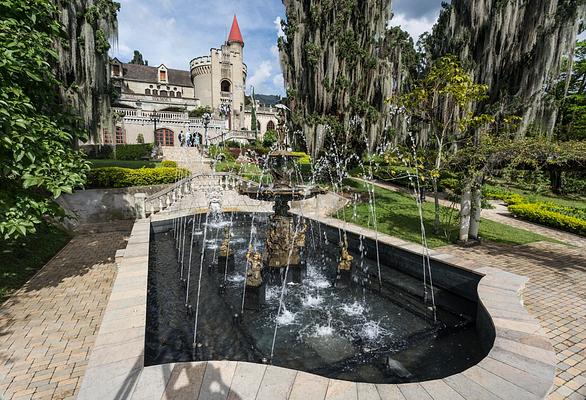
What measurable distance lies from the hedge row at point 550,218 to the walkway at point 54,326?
700 inches

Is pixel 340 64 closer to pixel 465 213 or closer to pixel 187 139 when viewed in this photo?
pixel 465 213

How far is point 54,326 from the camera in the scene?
5.27 m

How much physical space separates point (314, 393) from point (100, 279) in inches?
266

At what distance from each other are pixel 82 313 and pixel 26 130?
366 cm

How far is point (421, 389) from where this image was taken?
331 centimetres

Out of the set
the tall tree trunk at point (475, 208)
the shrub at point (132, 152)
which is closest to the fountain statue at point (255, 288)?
the tall tree trunk at point (475, 208)

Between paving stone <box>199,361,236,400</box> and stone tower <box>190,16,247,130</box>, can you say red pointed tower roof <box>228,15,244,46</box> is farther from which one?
paving stone <box>199,361,236,400</box>

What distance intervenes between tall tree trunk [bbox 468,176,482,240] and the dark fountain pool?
363cm

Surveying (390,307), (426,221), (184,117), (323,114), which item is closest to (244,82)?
(184,117)

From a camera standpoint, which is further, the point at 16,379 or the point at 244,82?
the point at 244,82

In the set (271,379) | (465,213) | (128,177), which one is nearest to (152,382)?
(271,379)

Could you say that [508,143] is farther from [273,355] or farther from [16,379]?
[16,379]

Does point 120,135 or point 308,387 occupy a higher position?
point 120,135

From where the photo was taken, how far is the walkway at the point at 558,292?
4.11 meters
